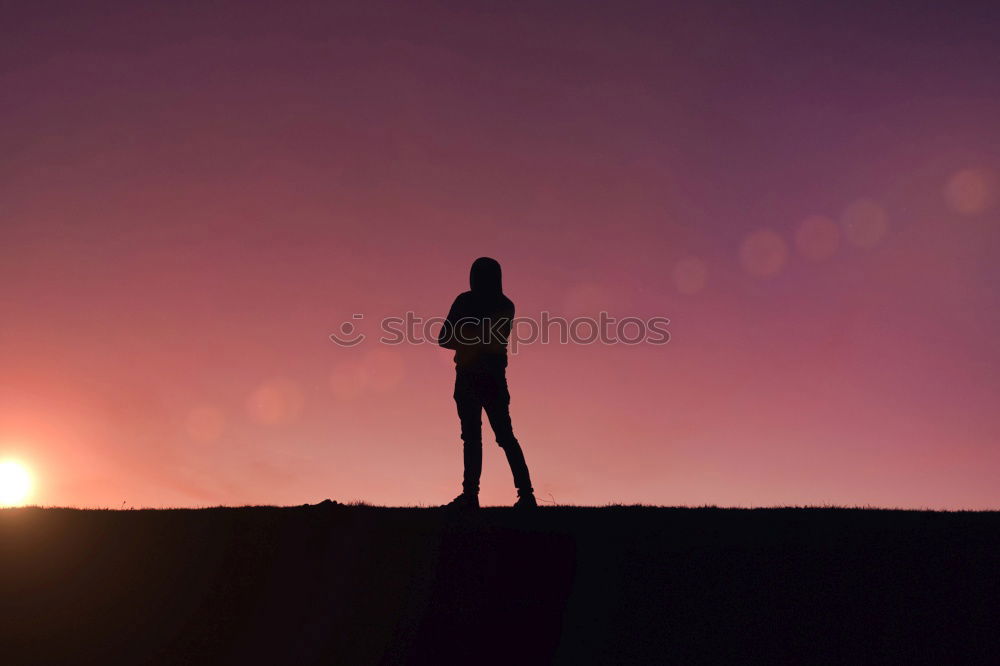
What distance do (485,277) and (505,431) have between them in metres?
1.98

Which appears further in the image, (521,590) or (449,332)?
(449,332)

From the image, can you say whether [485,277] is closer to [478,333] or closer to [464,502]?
[478,333]

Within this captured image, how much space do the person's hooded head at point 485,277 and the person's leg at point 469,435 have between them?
3.71 feet

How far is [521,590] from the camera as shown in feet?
25.3

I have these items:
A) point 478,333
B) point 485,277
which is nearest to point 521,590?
point 478,333

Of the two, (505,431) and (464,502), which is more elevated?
(505,431)

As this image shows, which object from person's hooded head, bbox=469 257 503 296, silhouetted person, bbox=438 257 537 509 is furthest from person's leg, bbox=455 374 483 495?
person's hooded head, bbox=469 257 503 296

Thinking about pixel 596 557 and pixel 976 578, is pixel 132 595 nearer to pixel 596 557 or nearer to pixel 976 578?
pixel 596 557

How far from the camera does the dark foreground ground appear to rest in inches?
292

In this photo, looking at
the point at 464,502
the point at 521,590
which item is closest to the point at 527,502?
the point at 464,502

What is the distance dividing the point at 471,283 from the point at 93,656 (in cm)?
613

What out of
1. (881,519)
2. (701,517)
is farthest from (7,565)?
(881,519)

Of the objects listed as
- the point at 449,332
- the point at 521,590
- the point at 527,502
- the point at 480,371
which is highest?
the point at 449,332

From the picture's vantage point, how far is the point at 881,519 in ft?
31.4
